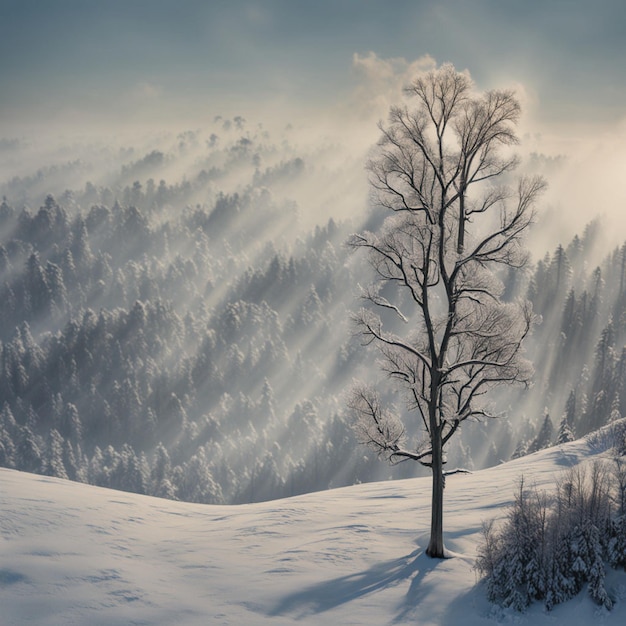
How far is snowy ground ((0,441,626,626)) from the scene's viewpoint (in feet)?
27.1

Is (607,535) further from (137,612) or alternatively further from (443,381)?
(137,612)

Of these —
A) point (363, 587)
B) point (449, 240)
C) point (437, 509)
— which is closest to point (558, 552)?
point (437, 509)

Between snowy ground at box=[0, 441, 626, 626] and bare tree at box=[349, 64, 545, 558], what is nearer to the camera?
snowy ground at box=[0, 441, 626, 626]

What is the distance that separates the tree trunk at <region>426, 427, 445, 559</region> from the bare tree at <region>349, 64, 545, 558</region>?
0.02 m

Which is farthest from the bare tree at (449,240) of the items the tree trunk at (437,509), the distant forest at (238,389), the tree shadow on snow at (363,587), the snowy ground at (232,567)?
the distant forest at (238,389)

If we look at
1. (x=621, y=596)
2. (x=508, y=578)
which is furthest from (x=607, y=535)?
(x=508, y=578)

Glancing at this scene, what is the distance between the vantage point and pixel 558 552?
8.99 meters

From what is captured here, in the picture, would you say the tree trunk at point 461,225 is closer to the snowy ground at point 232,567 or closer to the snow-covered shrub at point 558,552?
the snow-covered shrub at point 558,552

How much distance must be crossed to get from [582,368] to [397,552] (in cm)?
10267

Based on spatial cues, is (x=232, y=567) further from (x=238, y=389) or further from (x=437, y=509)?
(x=238, y=389)

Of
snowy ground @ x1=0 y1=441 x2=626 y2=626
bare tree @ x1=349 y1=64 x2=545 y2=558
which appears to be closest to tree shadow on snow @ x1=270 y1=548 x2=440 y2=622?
snowy ground @ x1=0 y1=441 x2=626 y2=626

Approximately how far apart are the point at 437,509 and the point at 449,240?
6.08 m

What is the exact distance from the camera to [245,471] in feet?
380

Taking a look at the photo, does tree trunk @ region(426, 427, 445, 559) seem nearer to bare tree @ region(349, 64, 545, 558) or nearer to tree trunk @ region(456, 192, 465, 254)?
bare tree @ region(349, 64, 545, 558)
